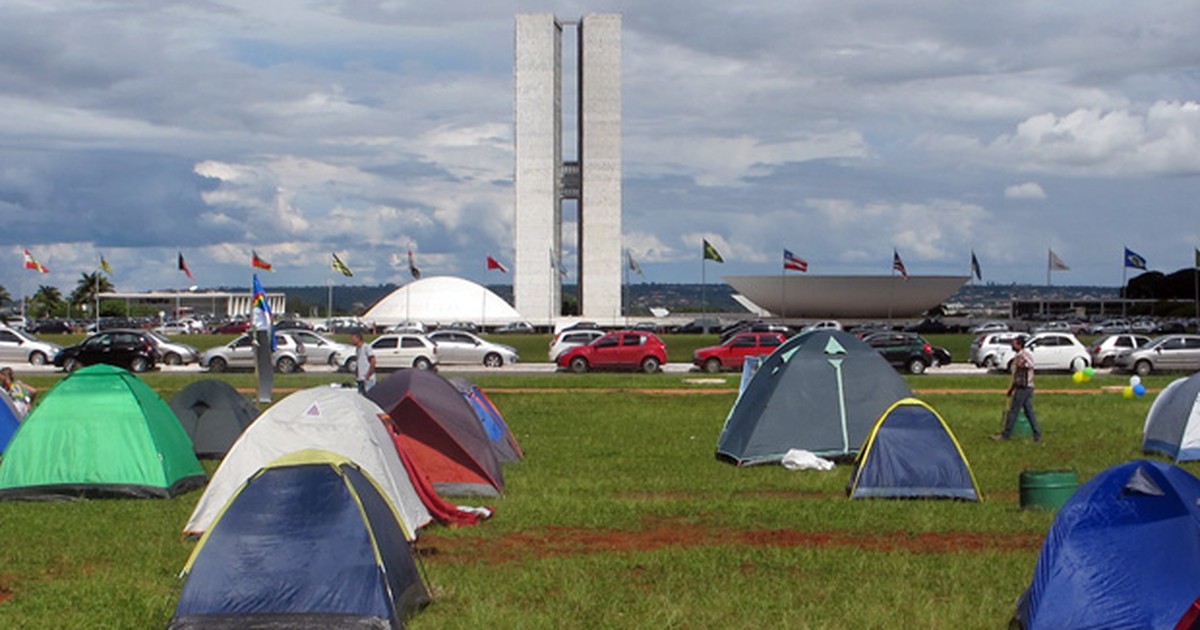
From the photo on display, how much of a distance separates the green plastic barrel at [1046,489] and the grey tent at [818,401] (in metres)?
4.32

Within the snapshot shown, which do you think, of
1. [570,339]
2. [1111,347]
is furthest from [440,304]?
[1111,347]

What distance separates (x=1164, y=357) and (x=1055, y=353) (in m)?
3.50

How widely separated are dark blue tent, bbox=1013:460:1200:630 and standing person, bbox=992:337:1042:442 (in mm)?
11986

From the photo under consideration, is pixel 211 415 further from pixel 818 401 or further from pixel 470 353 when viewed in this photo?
pixel 470 353

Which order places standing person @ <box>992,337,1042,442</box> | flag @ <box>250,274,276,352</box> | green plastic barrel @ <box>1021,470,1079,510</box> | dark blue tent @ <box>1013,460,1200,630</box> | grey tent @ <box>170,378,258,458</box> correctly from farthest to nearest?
flag @ <box>250,274,276,352</box> < standing person @ <box>992,337,1042,442</box> < grey tent @ <box>170,378,258,458</box> < green plastic barrel @ <box>1021,470,1079,510</box> < dark blue tent @ <box>1013,460,1200,630</box>

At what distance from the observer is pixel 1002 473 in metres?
19.9

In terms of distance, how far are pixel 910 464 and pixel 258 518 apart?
8.89 m

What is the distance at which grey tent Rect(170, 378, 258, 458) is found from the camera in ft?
71.2

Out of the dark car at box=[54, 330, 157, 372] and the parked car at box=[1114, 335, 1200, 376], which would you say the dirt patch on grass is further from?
the dark car at box=[54, 330, 157, 372]

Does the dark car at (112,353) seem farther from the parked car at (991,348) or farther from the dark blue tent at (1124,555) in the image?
the dark blue tent at (1124,555)

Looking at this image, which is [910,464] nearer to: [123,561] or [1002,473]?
[1002,473]

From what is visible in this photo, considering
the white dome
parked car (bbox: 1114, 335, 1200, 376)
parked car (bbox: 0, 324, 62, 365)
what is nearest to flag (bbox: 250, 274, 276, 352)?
parked car (bbox: 0, 324, 62, 365)

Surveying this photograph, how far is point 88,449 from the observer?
57.6ft

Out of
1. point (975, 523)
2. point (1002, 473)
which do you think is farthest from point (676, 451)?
point (975, 523)
